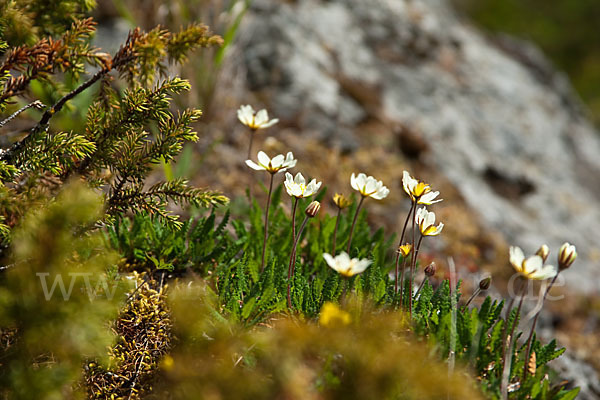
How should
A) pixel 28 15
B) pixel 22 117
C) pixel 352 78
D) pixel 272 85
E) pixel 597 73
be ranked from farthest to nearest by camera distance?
pixel 597 73 → pixel 352 78 → pixel 272 85 → pixel 22 117 → pixel 28 15

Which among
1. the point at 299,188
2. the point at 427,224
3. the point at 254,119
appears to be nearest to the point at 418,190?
the point at 427,224

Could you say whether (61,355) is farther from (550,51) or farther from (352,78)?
(550,51)

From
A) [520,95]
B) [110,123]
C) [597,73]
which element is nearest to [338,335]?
[110,123]

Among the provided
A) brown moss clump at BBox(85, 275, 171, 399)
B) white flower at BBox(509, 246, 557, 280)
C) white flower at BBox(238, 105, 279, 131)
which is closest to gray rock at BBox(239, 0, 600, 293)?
white flower at BBox(238, 105, 279, 131)

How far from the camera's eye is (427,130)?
4.96 metres

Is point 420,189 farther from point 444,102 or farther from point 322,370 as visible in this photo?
point 444,102

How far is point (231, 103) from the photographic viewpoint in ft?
13.1

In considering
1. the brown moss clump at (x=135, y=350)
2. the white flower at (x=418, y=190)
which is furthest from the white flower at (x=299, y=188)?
the brown moss clump at (x=135, y=350)

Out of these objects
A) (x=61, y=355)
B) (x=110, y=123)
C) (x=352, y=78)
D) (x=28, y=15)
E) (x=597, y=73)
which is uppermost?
(x=28, y=15)

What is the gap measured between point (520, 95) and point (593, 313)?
10.5 feet

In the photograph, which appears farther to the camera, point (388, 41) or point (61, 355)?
point (388, 41)

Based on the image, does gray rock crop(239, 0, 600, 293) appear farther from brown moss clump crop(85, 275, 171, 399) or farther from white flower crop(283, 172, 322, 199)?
brown moss clump crop(85, 275, 171, 399)

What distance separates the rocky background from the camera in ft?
12.7

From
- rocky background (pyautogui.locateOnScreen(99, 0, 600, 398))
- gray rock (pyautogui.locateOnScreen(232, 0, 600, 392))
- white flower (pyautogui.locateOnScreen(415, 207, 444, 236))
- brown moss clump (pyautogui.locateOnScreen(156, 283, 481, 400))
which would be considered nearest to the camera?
brown moss clump (pyautogui.locateOnScreen(156, 283, 481, 400))
